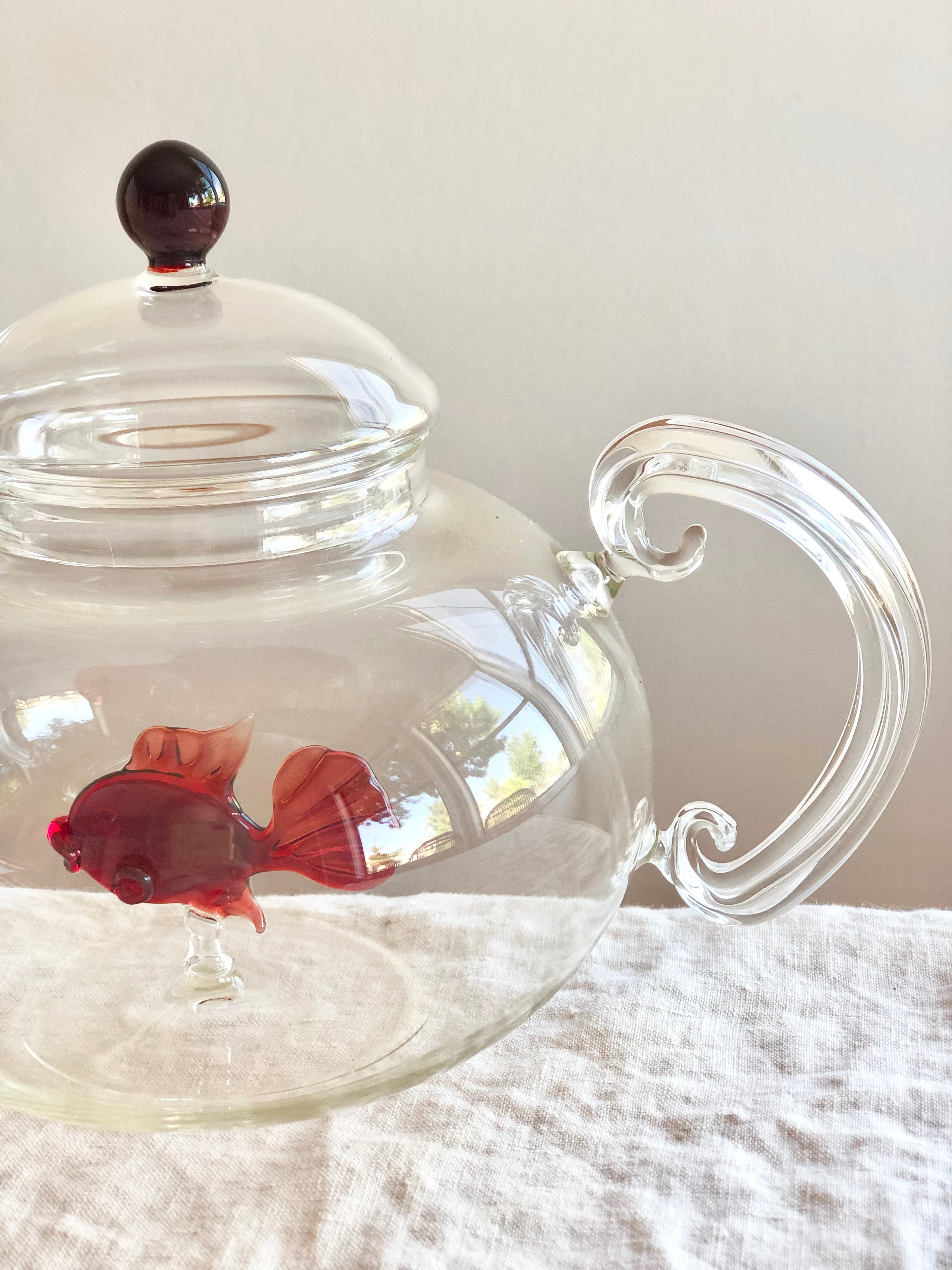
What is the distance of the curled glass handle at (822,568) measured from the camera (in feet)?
1.64

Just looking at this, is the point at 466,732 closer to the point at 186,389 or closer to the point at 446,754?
the point at 446,754

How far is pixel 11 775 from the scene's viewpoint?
466mm

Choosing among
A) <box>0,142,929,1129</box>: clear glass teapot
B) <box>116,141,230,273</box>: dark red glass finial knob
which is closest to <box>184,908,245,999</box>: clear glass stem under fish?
<box>0,142,929,1129</box>: clear glass teapot

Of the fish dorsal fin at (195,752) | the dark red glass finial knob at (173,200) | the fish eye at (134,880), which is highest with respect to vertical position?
the dark red glass finial knob at (173,200)

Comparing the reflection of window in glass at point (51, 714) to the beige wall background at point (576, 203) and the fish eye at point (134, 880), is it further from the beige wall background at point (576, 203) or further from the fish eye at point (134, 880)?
the beige wall background at point (576, 203)

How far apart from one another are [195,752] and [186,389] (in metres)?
0.14

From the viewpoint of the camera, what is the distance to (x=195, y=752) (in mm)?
452

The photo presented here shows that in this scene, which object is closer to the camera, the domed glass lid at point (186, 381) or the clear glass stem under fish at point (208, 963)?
the domed glass lid at point (186, 381)

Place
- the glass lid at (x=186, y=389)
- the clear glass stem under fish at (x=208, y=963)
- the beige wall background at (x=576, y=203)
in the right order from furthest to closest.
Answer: the beige wall background at (x=576, y=203)
the clear glass stem under fish at (x=208, y=963)
the glass lid at (x=186, y=389)

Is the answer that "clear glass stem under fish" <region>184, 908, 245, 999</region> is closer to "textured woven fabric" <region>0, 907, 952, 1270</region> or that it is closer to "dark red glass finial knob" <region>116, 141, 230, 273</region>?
"textured woven fabric" <region>0, 907, 952, 1270</region>

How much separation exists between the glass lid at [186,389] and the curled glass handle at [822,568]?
0.09m

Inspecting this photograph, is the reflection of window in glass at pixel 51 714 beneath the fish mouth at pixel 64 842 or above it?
above

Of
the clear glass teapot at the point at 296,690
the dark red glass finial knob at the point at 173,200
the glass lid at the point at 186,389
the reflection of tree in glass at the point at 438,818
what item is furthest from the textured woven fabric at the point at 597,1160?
the dark red glass finial knob at the point at 173,200

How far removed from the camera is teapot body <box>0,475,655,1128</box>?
453 mm
